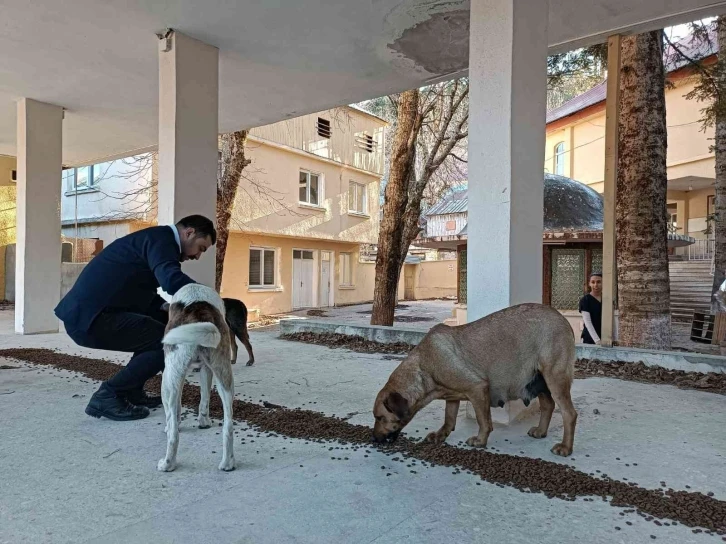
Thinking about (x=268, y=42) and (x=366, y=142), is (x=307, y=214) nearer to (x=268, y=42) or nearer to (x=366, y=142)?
(x=366, y=142)

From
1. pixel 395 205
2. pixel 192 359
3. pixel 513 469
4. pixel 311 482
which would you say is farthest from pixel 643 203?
pixel 192 359

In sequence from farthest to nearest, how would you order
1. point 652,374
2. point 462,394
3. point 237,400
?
1. point 652,374
2. point 237,400
3. point 462,394

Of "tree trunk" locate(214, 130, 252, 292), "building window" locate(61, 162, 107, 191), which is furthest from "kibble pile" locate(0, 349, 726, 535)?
"building window" locate(61, 162, 107, 191)

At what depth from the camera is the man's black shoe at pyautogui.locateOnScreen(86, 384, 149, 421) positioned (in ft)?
12.9

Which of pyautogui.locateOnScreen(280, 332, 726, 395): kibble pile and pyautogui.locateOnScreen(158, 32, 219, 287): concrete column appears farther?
pyautogui.locateOnScreen(158, 32, 219, 287): concrete column

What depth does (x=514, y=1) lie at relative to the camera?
157 inches

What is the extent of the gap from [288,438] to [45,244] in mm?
7224

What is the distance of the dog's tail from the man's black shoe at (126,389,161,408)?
1.73 meters

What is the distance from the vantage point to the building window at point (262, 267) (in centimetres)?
2020

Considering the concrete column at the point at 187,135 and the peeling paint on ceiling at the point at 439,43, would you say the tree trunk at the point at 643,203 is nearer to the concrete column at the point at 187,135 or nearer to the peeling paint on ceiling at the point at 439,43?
the peeling paint on ceiling at the point at 439,43

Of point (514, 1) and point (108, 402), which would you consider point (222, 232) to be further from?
point (514, 1)

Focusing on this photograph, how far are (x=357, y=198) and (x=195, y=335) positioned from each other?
74.6 feet

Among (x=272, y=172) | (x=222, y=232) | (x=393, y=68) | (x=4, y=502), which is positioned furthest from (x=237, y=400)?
(x=272, y=172)

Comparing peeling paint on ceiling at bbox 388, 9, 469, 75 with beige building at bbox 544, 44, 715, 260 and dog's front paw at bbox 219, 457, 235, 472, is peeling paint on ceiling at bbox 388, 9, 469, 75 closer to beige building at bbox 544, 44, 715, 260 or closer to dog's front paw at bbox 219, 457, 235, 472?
dog's front paw at bbox 219, 457, 235, 472
